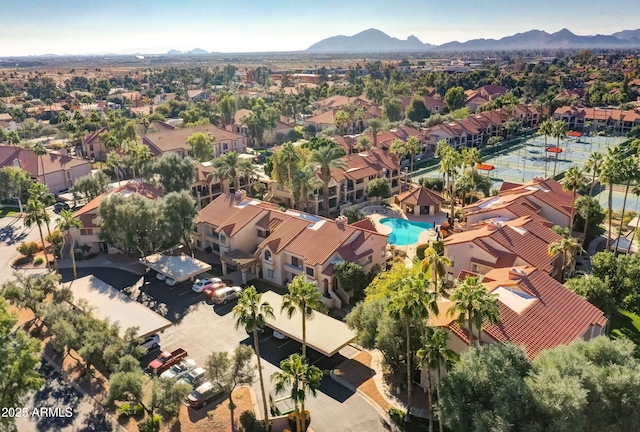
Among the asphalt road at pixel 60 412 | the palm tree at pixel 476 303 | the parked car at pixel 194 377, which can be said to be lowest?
the asphalt road at pixel 60 412

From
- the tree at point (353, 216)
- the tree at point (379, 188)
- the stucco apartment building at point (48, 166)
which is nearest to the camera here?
the tree at point (353, 216)

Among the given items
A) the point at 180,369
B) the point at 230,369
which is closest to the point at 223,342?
the point at 180,369

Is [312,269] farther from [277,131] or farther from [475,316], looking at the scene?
[277,131]

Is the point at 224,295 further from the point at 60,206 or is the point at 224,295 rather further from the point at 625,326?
the point at 60,206

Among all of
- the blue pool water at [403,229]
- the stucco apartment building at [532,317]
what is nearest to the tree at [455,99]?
the blue pool water at [403,229]

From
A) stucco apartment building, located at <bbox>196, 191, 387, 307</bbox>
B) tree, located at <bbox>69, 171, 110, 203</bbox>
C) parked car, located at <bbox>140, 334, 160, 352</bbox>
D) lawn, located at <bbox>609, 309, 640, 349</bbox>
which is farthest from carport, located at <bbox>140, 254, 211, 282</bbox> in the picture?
lawn, located at <bbox>609, 309, 640, 349</bbox>

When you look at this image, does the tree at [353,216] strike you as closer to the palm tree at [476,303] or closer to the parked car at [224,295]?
the parked car at [224,295]

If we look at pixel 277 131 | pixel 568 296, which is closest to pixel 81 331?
pixel 568 296
